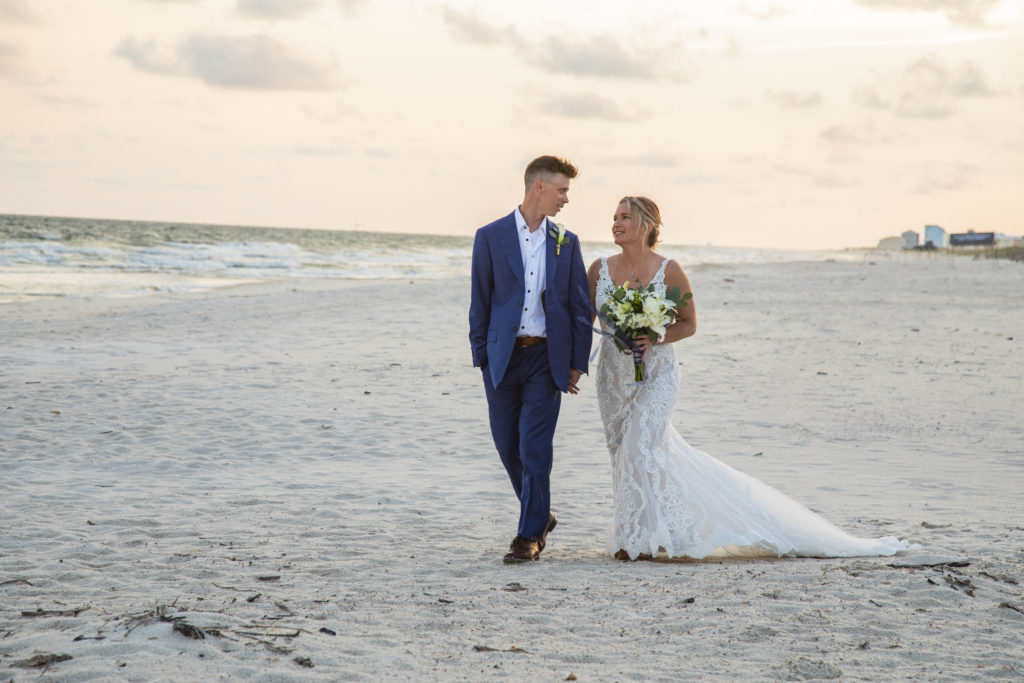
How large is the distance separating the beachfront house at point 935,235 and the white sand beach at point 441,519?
71.0 meters

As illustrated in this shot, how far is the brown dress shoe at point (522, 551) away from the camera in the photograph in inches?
199

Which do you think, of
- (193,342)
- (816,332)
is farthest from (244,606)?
(816,332)

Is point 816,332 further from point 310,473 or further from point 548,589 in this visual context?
point 548,589

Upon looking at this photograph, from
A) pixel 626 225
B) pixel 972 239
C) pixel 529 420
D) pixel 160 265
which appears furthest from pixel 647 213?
pixel 972 239

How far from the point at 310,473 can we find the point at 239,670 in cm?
398

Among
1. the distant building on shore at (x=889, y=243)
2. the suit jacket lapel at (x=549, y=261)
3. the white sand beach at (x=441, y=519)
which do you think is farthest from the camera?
the distant building on shore at (x=889, y=243)

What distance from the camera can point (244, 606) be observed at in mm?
4246

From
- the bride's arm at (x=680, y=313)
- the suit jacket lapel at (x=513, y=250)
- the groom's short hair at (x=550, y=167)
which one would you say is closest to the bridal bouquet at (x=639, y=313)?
the bride's arm at (x=680, y=313)

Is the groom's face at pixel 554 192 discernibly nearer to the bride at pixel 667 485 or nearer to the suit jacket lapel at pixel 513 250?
the suit jacket lapel at pixel 513 250

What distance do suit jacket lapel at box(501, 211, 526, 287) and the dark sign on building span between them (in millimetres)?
63314

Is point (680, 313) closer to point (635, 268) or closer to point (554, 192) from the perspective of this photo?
point (635, 268)

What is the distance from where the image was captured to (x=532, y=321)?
4.98 meters

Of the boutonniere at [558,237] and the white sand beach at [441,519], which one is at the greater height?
the boutonniere at [558,237]

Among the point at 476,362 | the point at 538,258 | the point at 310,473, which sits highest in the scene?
the point at 538,258
